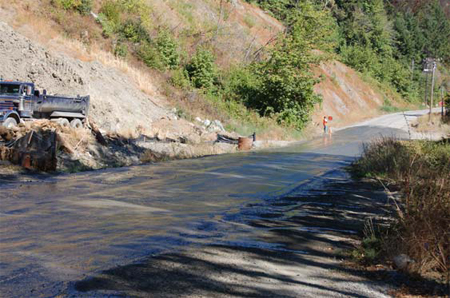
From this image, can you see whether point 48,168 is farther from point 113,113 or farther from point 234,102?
point 234,102

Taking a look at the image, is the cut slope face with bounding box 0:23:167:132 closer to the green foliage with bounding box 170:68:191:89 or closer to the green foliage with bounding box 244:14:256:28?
the green foliage with bounding box 170:68:191:89

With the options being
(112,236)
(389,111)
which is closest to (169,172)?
(112,236)

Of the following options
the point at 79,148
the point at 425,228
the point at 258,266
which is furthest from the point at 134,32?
the point at 425,228

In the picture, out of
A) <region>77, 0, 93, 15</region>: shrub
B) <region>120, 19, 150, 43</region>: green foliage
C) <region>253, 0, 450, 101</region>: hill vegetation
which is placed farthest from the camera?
<region>253, 0, 450, 101</region>: hill vegetation

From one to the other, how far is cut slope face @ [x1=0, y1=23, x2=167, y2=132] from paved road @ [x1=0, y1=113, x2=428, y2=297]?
869 cm

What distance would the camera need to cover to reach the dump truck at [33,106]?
21.8 metres

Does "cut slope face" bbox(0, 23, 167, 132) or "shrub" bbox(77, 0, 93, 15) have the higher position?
"shrub" bbox(77, 0, 93, 15)

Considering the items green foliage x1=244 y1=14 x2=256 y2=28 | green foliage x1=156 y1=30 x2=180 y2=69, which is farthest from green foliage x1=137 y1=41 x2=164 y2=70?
green foliage x1=244 y1=14 x2=256 y2=28

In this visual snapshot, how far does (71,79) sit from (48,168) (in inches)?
471

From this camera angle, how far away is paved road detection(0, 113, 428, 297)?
23.8 ft

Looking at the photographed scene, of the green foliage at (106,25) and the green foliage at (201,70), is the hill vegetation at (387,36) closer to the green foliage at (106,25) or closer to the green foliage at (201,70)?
the green foliage at (201,70)

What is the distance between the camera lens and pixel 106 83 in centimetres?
3117

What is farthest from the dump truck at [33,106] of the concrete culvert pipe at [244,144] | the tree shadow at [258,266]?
the tree shadow at [258,266]

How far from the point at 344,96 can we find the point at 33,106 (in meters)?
56.6
